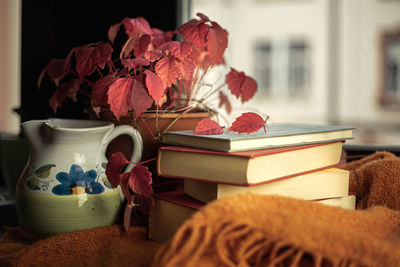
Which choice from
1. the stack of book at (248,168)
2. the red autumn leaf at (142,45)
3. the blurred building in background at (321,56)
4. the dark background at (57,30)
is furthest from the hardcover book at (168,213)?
the blurred building in background at (321,56)

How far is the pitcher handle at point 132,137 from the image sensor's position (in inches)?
22.7

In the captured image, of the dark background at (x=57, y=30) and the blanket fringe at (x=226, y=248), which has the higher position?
the dark background at (x=57, y=30)

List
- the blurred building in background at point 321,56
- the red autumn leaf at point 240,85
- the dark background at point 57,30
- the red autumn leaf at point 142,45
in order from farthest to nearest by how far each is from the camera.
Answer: the blurred building in background at point 321,56
the dark background at point 57,30
the red autumn leaf at point 240,85
the red autumn leaf at point 142,45

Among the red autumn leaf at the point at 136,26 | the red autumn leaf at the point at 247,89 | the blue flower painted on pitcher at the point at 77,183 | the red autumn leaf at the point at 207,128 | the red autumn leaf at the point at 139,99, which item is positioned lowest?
the blue flower painted on pitcher at the point at 77,183

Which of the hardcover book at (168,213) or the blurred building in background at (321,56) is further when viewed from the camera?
the blurred building in background at (321,56)

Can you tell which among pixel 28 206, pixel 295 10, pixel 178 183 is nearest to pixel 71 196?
pixel 28 206

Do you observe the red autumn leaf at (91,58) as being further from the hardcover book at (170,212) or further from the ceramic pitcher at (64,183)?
the hardcover book at (170,212)

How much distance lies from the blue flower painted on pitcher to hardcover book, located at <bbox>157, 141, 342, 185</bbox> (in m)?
0.10

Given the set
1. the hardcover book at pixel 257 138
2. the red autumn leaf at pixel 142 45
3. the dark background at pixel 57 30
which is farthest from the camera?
the dark background at pixel 57 30

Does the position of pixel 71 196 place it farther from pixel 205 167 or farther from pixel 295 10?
pixel 295 10

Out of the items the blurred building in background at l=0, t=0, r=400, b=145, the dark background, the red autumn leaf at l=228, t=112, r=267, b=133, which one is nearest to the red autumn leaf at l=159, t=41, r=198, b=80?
the red autumn leaf at l=228, t=112, r=267, b=133

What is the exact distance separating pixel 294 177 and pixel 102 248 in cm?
26

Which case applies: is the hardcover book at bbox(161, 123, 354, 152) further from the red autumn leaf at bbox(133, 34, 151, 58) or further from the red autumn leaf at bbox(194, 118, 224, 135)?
the red autumn leaf at bbox(133, 34, 151, 58)

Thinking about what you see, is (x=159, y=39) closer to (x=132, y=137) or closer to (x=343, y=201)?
(x=132, y=137)
